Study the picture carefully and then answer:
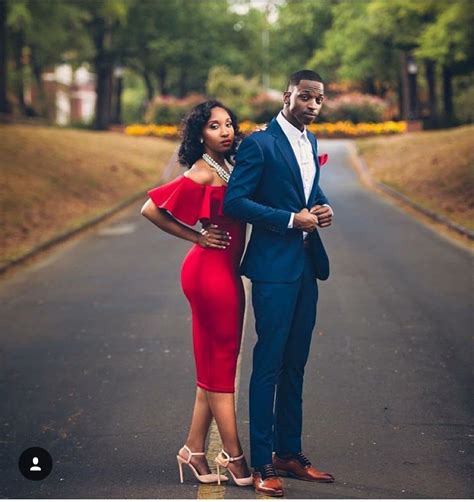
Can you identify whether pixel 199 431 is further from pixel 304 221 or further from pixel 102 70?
pixel 102 70

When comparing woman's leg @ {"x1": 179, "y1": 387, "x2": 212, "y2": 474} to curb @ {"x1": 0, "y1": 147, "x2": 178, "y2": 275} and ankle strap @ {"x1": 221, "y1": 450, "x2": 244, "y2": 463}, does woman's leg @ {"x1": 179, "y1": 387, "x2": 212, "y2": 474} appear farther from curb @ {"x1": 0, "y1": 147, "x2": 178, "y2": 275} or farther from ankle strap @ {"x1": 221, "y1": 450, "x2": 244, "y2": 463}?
curb @ {"x1": 0, "y1": 147, "x2": 178, "y2": 275}

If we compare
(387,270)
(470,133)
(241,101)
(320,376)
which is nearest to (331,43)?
(241,101)

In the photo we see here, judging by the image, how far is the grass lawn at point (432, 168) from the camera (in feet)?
71.4

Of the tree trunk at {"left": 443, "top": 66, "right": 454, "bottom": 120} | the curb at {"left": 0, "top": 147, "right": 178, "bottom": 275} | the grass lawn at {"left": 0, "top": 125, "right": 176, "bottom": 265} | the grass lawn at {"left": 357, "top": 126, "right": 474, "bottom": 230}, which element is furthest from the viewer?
the tree trunk at {"left": 443, "top": 66, "right": 454, "bottom": 120}

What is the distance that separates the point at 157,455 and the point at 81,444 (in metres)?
0.59

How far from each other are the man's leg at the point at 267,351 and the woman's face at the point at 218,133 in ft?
2.40

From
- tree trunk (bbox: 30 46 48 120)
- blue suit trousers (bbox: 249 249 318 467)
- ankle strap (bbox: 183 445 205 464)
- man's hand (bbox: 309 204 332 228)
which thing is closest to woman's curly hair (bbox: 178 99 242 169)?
man's hand (bbox: 309 204 332 228)

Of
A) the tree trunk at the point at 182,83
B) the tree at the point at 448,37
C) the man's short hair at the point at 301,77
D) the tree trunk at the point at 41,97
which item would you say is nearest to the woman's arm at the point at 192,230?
the man's short hair at the point at 301,77

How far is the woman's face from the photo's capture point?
5.55 m

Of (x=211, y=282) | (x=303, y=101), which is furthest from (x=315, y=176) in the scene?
(x=211, y=282)

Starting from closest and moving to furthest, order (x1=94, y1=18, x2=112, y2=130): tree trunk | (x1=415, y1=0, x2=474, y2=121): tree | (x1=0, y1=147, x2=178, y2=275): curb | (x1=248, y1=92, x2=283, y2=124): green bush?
(x1=0, y1=147, x2=178, y2=275): curb
(x1=415, y1=0, x2=474, y2=121): tree
(x1=248, y1=92, x2=283, y2=124): green bush
(x1=94, y1=18, x2=112, y2=130): tree trunk

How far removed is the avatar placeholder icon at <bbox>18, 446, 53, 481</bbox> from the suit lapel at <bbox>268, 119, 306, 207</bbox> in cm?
212

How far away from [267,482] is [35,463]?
147cm

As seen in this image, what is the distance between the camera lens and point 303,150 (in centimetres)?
556
